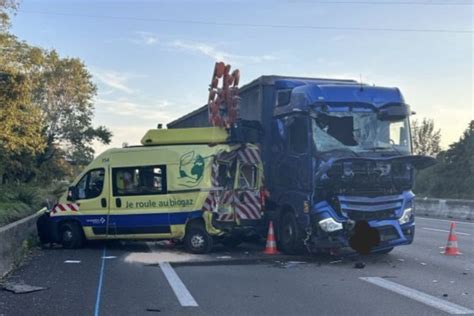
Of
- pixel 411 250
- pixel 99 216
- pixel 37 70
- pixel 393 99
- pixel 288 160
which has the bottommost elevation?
pixel 411 250

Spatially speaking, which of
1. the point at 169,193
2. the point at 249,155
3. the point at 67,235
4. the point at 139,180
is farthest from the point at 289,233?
the point at 67,235

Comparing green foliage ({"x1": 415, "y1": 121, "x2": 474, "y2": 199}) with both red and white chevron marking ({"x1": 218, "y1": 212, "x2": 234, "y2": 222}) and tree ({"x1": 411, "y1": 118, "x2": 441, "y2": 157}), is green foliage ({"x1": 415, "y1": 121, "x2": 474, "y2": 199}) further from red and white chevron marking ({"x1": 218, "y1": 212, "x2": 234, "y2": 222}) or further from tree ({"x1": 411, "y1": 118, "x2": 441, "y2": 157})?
red and white chevron marking ({"x1": 218, "y1": 212, "x2": 234, "y2": 222})

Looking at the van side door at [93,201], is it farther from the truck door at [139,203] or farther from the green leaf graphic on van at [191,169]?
the green leaf graphic on van at [191,169]

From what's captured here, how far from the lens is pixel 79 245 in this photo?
42.6 feet

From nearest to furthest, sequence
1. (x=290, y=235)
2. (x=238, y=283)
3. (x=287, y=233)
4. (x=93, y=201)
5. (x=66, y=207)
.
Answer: (x=238, y=283), (x=290, y=235), (x=287, y=233), (x=93, y=201), (x=66, y=207)

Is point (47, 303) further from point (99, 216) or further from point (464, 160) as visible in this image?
point (464, 160)

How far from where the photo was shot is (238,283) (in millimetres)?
8977

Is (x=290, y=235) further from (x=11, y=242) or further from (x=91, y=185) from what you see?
(x=11, y=242)

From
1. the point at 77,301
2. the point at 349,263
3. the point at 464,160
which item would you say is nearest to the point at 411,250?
the point at 349,263

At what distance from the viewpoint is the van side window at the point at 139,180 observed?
12.5m

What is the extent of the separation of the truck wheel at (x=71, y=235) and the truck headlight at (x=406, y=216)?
6.73 metres

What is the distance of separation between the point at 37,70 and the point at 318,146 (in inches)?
1226

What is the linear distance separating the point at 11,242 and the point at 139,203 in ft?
9.13

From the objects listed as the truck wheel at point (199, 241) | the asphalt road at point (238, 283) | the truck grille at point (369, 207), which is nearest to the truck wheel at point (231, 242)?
the asphalt road at point (238, 283)
